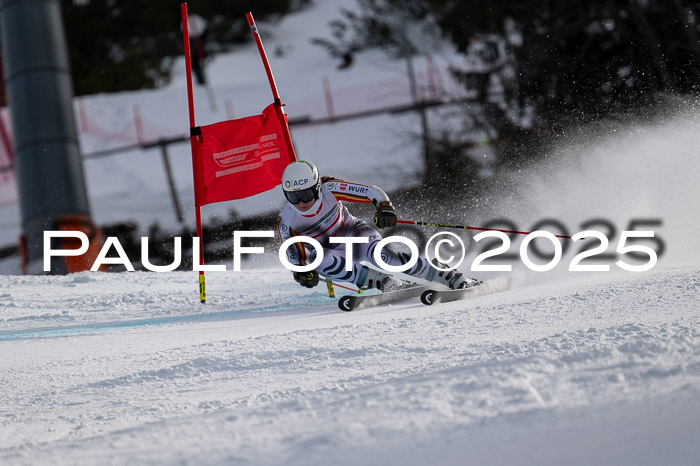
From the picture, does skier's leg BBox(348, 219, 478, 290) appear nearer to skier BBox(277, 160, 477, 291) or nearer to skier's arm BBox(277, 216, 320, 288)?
skier BBox(277, 160, 477, 291)

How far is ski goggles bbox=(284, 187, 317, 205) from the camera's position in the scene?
608 cm

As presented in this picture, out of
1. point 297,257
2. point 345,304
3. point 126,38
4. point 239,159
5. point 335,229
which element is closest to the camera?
point 345,304

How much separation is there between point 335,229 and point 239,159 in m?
1.14

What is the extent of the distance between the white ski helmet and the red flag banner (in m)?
0.79

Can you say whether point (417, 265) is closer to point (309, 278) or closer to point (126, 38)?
point (309, 278)

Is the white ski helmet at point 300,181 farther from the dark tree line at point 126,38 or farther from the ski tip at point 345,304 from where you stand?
the dark tree line at point 126,38

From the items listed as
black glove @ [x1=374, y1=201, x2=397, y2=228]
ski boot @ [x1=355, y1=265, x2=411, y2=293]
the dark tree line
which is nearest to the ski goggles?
black glove @ [x1=374, y1=201, x2=397, y2=228]

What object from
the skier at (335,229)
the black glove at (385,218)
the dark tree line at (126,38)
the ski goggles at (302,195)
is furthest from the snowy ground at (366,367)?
the dark tree line at (126,38)

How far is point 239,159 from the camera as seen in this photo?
22.6ft

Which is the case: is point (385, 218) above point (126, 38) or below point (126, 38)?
below

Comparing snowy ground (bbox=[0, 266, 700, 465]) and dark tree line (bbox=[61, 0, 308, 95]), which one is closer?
snowy ground (bbox=[0, 266, 700, 465])

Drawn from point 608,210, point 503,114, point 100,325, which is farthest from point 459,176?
point 100,325

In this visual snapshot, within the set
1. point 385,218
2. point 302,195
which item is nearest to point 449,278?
point 385,218

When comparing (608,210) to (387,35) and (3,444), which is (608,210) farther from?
(387,35)
